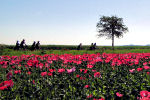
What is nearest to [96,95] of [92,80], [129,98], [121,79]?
[129,98]

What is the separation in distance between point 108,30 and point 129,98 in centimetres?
4636

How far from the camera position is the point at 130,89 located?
318 centimetres

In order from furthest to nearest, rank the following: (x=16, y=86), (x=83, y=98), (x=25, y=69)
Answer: (x=25, y=69) < (x=16, y=86) < (x=83, y=98)

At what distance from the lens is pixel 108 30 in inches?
1896

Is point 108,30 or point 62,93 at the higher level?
point 108,30

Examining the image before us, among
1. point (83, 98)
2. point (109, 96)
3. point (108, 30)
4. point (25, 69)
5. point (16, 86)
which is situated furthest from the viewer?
point (108, 30)

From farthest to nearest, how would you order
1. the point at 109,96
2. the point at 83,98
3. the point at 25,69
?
the point at 25,69, the point at 109,96, the point at 83,98

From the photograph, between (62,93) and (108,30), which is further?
(108,30)

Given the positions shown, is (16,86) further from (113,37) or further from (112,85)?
(113,37)

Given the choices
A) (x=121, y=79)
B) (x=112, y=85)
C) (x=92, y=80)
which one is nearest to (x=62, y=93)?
(x=92, y=80)

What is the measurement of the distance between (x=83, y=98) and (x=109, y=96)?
0.48 metres

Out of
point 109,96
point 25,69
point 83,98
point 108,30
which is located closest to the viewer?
point 83,98

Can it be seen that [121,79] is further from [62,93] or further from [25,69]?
[25,69]

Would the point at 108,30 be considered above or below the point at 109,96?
above
